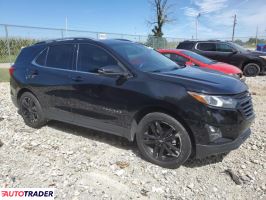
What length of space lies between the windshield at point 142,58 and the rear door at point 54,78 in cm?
88

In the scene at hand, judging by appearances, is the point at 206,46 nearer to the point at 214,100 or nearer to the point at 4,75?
the point at 4,75

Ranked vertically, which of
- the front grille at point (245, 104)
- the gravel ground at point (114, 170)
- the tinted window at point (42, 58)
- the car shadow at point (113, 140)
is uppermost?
the tinted window at point (42, 58)

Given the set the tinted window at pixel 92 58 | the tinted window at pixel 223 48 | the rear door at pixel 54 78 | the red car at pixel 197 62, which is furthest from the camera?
the tinted window at pixel 223 48

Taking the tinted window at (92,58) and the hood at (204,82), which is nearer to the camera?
the hood at (204,82)

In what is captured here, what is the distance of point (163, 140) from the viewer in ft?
12.2

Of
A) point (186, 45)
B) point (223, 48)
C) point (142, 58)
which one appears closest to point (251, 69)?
point (223, 48)

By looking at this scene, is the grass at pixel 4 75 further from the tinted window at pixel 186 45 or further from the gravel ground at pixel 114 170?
the tinted window at pixel 186 45

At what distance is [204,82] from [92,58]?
181cm

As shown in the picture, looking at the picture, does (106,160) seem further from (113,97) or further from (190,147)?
(190,147)

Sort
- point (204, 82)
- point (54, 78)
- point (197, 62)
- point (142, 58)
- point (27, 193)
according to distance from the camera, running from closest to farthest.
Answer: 1. point (27, 193)
2. point (204, 82)
3. point (142, 58)
4. point (54, 78)
5. point (197, 62)

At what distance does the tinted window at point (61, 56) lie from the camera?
4602 millimetres

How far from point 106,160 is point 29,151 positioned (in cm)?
131

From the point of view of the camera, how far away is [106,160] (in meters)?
4.05

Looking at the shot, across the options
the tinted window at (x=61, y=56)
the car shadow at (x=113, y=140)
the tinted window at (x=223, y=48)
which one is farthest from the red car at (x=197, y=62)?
the tinted window at (x=61, y=56)
